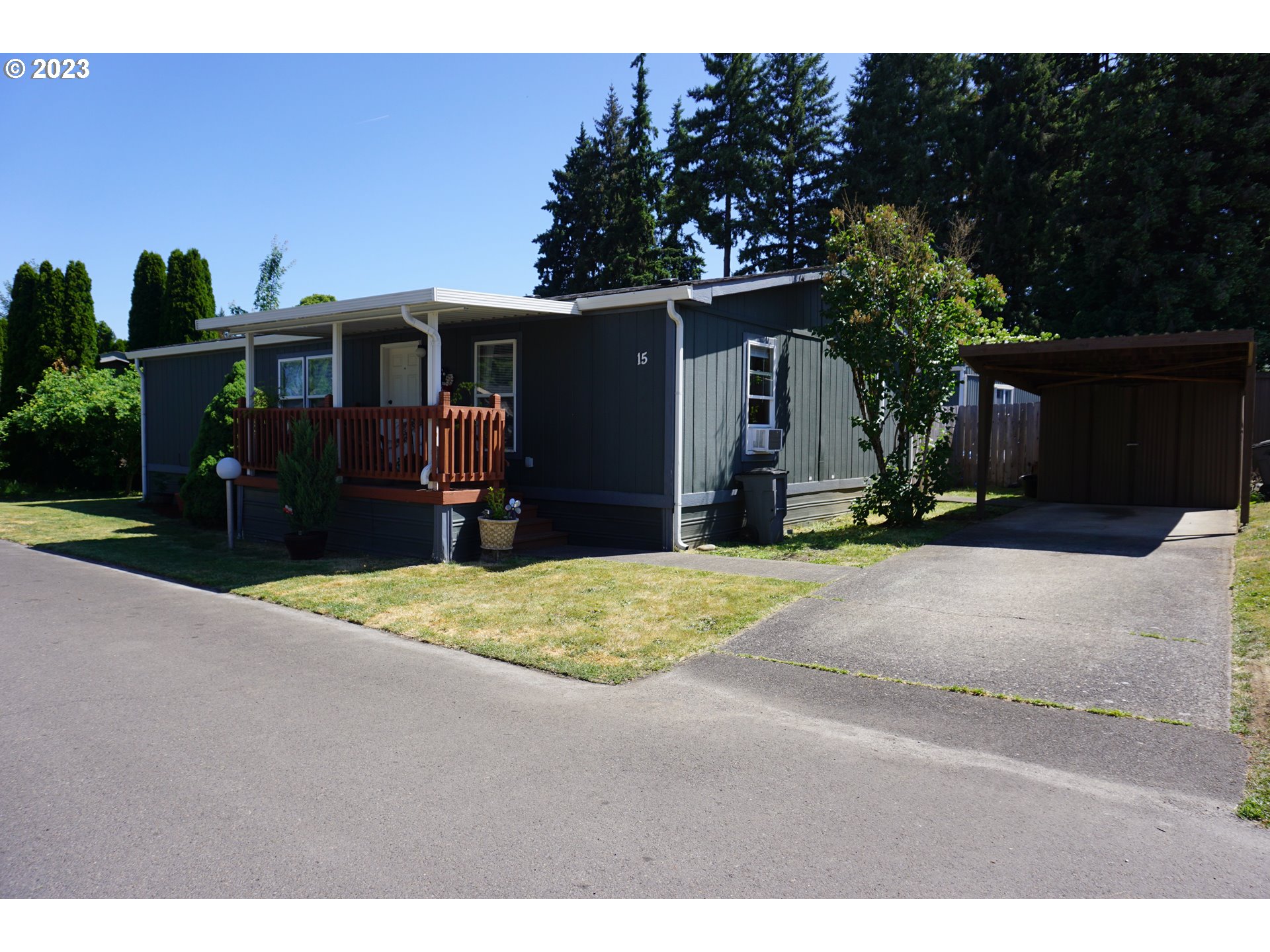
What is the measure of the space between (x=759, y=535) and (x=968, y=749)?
22.5 ft

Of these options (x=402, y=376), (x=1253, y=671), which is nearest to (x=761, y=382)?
(x=402, y=376)

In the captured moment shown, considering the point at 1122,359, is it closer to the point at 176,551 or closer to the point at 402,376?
the point at 402,376

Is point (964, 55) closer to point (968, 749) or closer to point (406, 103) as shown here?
point (406, 103)

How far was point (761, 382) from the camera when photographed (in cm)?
1191

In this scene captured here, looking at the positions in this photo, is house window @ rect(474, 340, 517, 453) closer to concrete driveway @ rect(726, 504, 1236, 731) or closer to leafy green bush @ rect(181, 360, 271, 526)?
leafy green bush @ rect(181, 360, 271, 526)

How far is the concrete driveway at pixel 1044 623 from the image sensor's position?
16.4 feet

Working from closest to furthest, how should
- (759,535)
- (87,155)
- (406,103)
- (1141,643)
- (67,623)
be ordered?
(1141,643)
(67,623)
(406,103)
(759,535)
(87,155)

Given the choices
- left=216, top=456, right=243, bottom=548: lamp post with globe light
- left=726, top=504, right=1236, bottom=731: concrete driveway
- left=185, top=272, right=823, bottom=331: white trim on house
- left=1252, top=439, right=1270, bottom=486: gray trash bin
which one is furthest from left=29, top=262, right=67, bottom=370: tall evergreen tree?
left=1252, top=439, right=1270, bottom=486: gray trash bin

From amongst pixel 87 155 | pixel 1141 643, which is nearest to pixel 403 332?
pixel 87 155

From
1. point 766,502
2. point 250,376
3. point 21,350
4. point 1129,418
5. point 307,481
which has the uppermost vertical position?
point 21,350

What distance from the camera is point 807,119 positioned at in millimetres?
30562

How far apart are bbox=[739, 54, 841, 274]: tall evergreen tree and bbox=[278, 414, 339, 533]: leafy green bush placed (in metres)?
22.6

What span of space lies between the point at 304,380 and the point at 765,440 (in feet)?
27.2

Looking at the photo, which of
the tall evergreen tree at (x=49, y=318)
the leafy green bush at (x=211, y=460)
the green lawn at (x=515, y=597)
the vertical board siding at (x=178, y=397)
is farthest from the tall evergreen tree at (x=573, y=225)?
the green lawn at (x=515, y=597)
